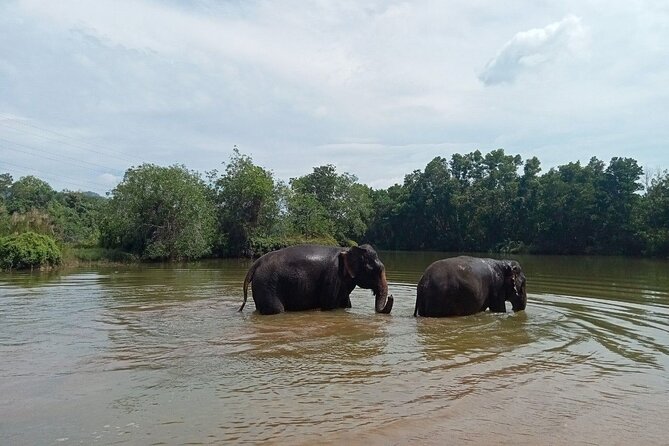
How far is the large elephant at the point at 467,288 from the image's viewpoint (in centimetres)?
1316

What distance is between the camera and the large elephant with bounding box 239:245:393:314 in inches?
540

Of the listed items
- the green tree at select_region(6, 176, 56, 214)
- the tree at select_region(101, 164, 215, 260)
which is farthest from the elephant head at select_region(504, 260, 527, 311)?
the green tree at select_region(6, 176, 56, 214)

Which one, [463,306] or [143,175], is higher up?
[143,175]

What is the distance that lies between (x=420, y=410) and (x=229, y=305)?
979 cm

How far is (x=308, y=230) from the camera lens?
203 ft

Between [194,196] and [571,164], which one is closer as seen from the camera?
[194,196]

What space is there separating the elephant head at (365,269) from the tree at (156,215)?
3549cm

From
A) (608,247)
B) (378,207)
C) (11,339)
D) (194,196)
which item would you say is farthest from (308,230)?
(11,339)

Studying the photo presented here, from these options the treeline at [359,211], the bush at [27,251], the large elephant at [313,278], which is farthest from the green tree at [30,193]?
the large elephant at [313,278]

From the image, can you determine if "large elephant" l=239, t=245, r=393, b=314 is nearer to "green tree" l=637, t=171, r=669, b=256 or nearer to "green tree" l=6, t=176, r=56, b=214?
"green tree" l=637, t=171, r=669, b=256

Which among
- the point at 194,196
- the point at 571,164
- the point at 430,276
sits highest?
the point at 571,164

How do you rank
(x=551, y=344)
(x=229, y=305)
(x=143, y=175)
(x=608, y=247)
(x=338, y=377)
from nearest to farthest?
(x=338, y=377)
(x=551, y=344)
(x=229, y=305)
(x=143, y=175)
(x=608, y=247)

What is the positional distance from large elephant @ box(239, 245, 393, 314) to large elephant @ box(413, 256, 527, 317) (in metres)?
1.08

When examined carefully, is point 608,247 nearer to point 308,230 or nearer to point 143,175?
point 308,230
